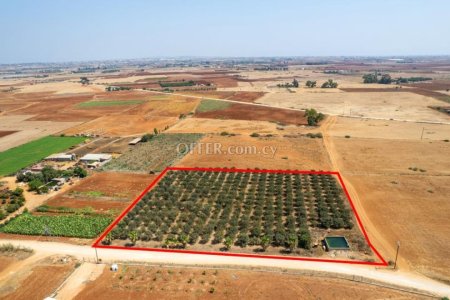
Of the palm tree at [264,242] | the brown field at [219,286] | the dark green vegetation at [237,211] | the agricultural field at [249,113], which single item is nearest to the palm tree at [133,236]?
the dark green vegetation at [237,211]

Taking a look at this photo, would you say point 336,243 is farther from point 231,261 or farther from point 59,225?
point 59,225

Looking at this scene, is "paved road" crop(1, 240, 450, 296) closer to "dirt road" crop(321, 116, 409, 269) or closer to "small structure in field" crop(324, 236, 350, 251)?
"dirt road" crop(321, 116, 409, 269)

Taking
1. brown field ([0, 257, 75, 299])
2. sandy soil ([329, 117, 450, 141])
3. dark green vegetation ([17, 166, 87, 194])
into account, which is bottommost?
brown field ([0, 257, 75, 299])

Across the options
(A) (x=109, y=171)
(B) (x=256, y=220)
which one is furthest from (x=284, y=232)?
(A) (x=109, y=171)

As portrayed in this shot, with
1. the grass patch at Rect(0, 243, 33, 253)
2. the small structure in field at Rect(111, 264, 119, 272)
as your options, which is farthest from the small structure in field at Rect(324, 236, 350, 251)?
the grass patch at Rect(0, 243, 33, 253)

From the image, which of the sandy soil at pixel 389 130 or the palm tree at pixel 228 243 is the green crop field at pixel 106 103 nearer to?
the sandy soil at pixel 389 130

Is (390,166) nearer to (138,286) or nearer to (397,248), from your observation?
(397,248)
